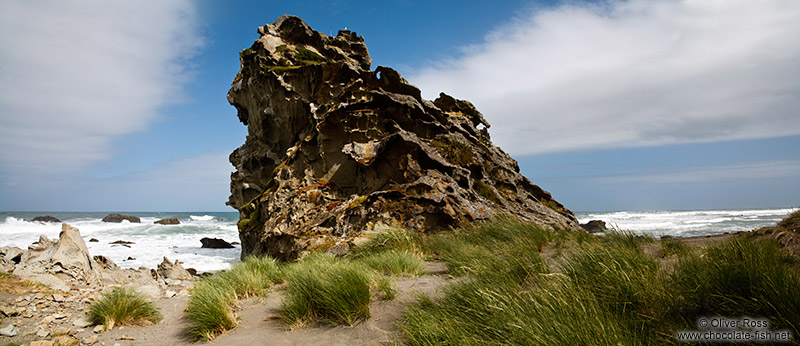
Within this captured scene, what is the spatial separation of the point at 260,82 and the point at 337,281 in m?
19.4

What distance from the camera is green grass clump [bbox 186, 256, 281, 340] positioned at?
4.87 metres

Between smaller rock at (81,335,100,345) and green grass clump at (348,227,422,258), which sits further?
green grass clump at (348,227,422,258)

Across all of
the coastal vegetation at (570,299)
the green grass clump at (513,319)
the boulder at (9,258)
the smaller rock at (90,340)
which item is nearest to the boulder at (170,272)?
the boulder at (9,258)

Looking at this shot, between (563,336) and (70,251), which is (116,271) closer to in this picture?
(70,251)

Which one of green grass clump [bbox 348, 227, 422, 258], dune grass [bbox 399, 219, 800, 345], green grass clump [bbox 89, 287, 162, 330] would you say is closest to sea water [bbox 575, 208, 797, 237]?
green grass clump [bbox 348, 227, 422, 258]

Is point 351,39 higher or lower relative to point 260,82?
higher

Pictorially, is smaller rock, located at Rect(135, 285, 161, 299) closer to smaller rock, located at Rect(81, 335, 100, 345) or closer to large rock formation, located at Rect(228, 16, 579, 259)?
smaller rock, located at Rect(81, 335, 100, 345)

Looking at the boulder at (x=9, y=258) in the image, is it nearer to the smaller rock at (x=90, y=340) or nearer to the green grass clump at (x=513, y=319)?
the smaller rock at (x=90, y=340)

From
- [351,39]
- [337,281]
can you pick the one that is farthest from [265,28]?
[337,281]

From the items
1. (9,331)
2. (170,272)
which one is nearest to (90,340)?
(9,331)

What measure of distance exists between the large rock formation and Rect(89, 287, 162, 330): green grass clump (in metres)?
5.00

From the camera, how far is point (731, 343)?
2.09 metres

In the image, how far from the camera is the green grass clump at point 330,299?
13.9 ft

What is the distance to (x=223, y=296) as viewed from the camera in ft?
17.9
